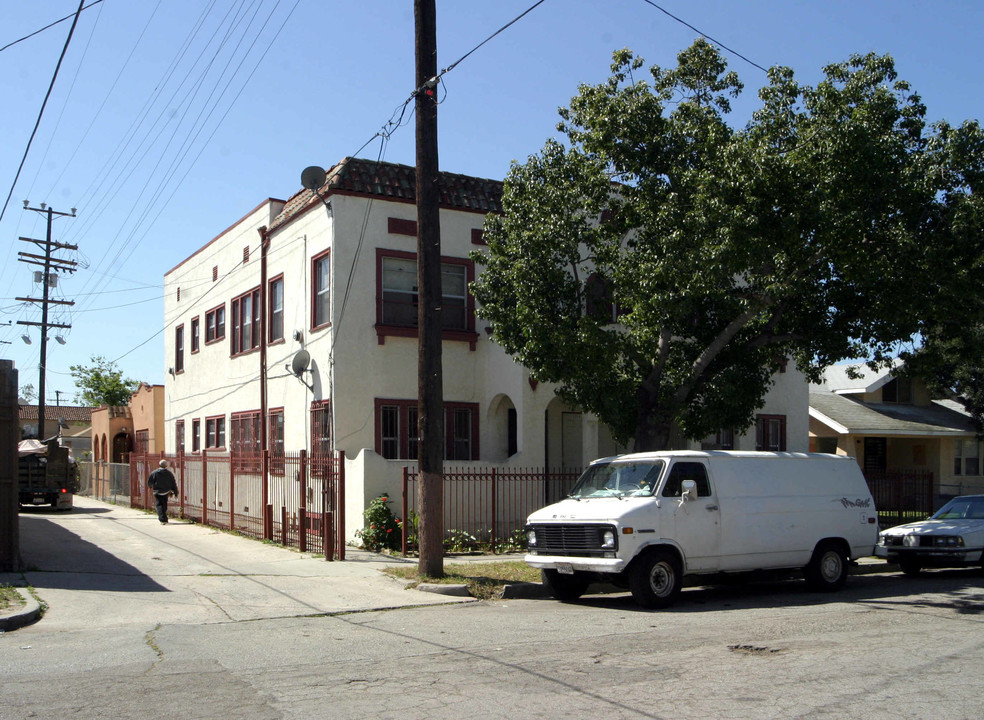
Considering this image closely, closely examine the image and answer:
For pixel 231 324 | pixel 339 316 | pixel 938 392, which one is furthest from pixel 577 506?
pixel 938 392

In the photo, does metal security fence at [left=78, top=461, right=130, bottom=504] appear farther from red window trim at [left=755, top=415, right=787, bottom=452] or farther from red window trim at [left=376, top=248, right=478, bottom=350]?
red window trim at [left=755, top=415, right=787, bottom=452]

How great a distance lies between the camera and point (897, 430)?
29047 mm

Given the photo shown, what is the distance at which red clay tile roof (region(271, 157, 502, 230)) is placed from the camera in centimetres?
1942

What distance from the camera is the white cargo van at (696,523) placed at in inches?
468

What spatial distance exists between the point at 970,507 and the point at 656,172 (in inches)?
324

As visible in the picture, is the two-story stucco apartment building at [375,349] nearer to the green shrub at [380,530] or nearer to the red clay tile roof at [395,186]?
the red clay tile roof at [395,186]

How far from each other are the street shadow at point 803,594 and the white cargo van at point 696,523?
37 centimetres

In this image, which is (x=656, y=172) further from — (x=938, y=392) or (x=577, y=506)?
(x=938, y=392)

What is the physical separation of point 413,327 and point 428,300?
20.9 ft

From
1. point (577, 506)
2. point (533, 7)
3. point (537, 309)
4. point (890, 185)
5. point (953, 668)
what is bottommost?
point (953, 668)

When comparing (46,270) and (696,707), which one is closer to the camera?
(696,707)

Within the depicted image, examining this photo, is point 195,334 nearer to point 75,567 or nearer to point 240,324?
point 240,324

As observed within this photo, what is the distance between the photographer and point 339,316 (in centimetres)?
1925

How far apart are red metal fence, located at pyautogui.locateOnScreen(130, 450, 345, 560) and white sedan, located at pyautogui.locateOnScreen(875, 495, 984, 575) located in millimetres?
9064
